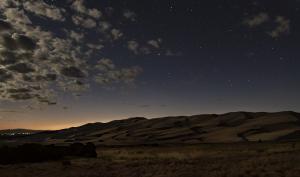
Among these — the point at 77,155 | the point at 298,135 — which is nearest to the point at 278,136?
the point at 298,135

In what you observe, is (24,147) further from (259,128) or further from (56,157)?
(259,128)

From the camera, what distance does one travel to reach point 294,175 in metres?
26.0

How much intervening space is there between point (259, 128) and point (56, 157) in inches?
3193

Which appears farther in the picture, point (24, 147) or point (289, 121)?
point (289, 121)

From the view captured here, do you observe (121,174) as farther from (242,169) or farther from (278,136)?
(278,136)

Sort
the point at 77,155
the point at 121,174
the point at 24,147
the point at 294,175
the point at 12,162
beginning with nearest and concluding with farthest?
the point at 294,175 < the point at 121,174 < the point at 12,162 < the point at 24,147 < the point at 77,155

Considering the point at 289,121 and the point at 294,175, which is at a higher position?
the point at 289,121

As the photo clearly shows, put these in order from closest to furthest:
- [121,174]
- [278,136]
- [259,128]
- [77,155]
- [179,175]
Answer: [179,175]
[121,174]
[77,155]
[278,136]
[259,128]

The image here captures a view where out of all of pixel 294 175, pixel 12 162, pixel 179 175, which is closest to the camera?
pixel 294 175

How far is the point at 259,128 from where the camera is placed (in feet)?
390

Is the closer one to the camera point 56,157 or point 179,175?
point 179,175

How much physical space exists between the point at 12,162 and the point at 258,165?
1216 inches

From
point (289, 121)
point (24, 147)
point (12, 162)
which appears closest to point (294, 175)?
point (12, 162)

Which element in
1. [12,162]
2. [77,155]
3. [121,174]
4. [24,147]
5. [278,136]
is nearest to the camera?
[121,174]
